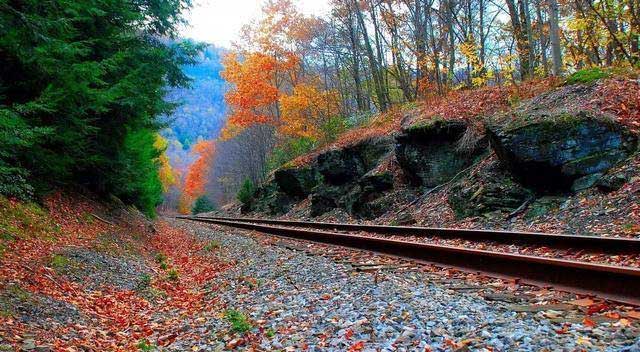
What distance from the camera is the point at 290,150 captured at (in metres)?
36.1

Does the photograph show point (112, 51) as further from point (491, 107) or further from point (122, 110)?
point (491, 107)

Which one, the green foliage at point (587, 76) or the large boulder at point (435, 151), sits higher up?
the green foliage at point (587, 76)

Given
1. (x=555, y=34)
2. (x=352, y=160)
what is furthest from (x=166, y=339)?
(x=352, y=160)

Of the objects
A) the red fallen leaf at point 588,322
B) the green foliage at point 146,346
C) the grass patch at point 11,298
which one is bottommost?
the green foliage at point 146,346

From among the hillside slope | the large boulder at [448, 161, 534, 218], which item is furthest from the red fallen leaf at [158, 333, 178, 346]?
the large boulder at [448, 161, 534, 218]

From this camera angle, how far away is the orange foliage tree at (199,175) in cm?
7438

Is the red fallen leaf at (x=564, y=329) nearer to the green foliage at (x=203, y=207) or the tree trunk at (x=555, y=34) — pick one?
the tree trunk at (x=555, y=34)

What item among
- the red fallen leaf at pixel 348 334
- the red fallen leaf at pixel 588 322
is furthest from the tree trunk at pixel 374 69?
the red fallen leaf at pixel 588 322

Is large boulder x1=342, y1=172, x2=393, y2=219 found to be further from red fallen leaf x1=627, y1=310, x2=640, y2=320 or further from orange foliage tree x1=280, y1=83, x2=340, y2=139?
red fallen leaf x1=627, y1=310, x2=640, y2=320

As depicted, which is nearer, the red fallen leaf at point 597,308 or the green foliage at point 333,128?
the red fallen leaf at point 597,308

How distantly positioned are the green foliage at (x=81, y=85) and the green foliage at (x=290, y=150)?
1386 centimetres

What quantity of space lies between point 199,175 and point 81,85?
72471 mm

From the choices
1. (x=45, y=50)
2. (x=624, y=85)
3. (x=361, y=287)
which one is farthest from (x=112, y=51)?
(x=624, y=85)

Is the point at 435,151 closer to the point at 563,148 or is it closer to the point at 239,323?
the point at 563,148
